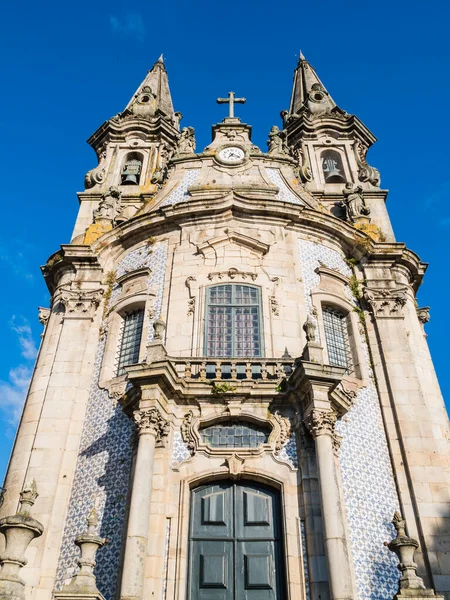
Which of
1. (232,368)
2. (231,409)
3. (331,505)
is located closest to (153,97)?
(232,368)

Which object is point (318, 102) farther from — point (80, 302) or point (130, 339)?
point (130, 339)

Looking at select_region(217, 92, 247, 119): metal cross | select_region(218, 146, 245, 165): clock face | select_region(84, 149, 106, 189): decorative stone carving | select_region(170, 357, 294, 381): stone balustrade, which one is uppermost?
select_region(217, 92, 247, 119): metal cross

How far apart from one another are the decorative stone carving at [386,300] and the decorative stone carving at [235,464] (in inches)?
240

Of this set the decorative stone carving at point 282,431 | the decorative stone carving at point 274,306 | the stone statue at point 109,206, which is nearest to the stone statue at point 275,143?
the stone statue at point 109,206

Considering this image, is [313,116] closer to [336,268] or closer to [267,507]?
[336,268]

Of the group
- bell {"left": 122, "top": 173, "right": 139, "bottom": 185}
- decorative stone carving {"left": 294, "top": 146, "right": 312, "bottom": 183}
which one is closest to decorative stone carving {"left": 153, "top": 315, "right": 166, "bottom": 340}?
decorative stone carving {"left": 294, "top": 146, "right": 312, "bottom": 183}

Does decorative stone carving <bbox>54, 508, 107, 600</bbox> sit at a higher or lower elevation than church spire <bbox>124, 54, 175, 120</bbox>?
lower

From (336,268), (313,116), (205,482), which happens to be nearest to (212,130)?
(313,116)

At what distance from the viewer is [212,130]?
70.7 ft

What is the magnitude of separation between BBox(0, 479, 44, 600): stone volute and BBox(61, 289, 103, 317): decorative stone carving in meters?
7.01

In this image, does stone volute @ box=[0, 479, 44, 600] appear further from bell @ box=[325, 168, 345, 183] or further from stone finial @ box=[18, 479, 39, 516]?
bell @ box=[325, 168, 345, 183]

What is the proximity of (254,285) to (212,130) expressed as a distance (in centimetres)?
847

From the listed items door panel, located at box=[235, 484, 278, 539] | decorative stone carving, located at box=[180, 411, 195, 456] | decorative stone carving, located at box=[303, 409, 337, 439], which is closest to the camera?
door panel, located at box=[235, 484, 278, 539]

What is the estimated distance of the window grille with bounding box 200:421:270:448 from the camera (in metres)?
12.6
